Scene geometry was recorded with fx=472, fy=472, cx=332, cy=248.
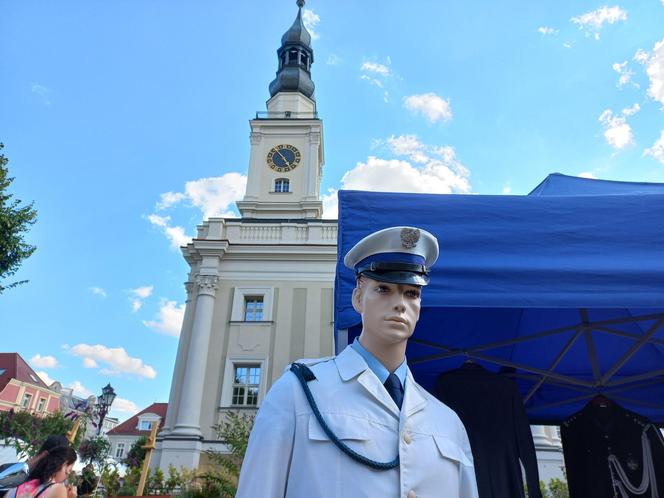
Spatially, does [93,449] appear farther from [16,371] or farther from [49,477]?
[16,371]

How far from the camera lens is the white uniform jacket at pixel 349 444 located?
4.18 ft

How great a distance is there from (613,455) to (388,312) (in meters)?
3.11

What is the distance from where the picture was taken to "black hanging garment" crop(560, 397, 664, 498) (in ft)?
11.3

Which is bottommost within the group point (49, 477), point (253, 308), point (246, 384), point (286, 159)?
point (49, 477)

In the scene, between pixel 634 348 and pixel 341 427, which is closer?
pixel 341 427

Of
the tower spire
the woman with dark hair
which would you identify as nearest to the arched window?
the tower spire

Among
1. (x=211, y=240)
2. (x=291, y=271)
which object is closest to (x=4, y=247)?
(x=211, y=240)

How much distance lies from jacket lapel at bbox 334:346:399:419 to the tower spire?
26240mm

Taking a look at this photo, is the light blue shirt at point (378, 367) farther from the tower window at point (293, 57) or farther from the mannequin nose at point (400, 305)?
the tower window at point (293, 57)

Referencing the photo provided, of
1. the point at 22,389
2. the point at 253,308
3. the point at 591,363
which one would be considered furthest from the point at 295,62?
the point at 22,389

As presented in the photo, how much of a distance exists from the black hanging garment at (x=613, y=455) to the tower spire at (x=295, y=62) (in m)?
24.9

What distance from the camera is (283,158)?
2281 centimetres

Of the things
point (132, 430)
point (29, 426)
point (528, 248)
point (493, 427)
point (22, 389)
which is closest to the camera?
point (528, 248)

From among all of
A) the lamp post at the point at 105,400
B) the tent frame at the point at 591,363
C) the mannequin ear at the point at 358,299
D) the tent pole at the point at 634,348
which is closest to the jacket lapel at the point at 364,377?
the mannequin ear at the point at 358,299
